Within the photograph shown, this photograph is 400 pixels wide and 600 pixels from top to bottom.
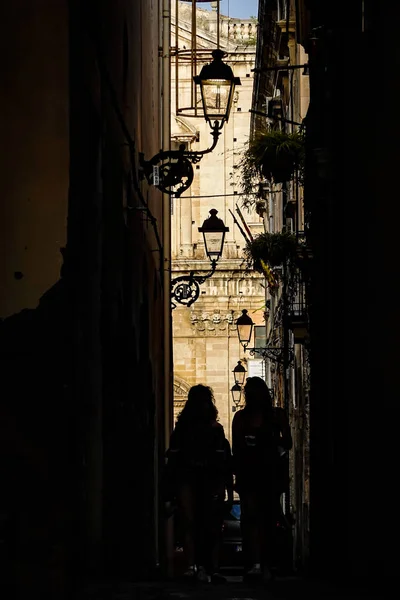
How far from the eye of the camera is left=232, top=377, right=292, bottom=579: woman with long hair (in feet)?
38.3

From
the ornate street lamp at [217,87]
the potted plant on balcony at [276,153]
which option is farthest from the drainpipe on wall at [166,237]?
the ornate street lamp at [217,87]

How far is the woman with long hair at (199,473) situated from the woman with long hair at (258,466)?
154 millimetres

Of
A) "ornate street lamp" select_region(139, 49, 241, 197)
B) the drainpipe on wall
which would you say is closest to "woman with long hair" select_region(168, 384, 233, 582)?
"ornate street lamp" select_region(139, 49, 241, 197)

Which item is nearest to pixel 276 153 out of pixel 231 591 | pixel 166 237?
pixel 166 237

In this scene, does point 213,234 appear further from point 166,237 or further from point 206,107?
point 206,107

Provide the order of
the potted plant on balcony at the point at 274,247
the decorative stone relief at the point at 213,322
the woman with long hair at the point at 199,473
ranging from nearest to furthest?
the woman with long hair at the point at 199,473
the potted plant on balcony at the point at 274,247
the decorative stone relief at the point at 213,322

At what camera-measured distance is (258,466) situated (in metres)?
11.8

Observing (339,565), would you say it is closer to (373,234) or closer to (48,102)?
(373,234)

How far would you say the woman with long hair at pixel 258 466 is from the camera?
38.3 feet

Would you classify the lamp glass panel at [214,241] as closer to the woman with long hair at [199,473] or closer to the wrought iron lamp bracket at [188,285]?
the wrought iron lamp bracket at [188,285]

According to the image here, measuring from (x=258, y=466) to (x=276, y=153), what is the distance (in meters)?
5.26

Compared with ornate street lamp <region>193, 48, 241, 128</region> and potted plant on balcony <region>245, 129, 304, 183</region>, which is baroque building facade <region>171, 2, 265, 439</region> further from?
ornate street lamp <region>193, 48, 241, 128</region>

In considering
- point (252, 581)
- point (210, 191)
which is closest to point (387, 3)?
point (252, 581)

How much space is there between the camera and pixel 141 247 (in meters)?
15.2
